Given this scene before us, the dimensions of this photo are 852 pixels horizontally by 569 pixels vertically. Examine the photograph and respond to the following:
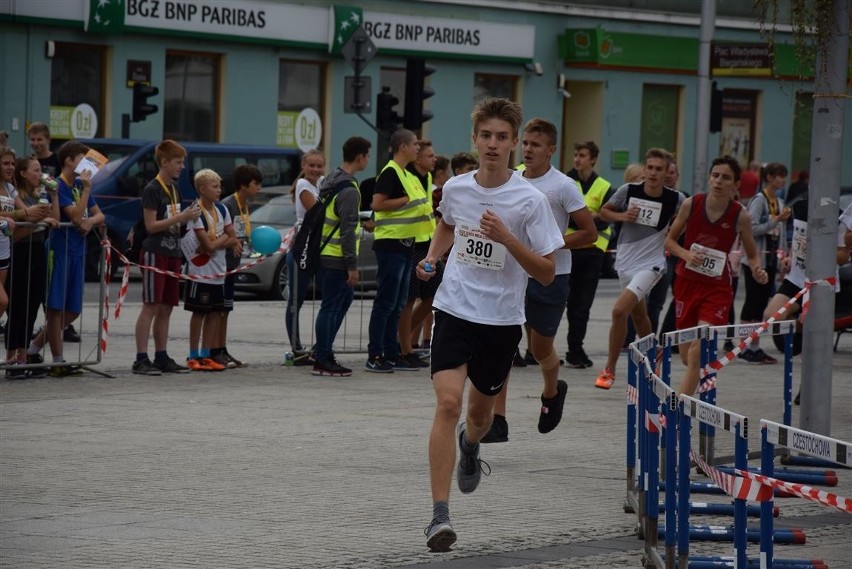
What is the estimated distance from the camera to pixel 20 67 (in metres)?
30.9

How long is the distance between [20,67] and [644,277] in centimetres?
1982

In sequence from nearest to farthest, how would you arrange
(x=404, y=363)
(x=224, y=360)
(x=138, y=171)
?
1. (x=224, y=360)
2. (x=404, y=363)
3. (x=138, y=171)

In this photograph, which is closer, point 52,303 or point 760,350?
point 52,303

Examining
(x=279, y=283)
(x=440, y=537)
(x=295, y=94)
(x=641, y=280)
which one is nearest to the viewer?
(x=440, y=537)

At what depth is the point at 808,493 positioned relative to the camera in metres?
4.90

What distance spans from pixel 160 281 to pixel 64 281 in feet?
2.47

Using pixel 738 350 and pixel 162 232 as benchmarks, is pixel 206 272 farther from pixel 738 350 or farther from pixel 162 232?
pixel 738 350

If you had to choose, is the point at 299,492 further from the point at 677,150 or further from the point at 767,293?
the point at 677,150

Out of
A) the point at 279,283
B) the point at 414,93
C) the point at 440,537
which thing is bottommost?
the point at 279,283

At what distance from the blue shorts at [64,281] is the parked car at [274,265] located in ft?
27.1

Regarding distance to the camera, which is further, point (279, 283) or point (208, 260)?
point (279, 283)

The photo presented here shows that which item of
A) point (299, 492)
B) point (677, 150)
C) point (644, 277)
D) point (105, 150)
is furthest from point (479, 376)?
point (677, 150)

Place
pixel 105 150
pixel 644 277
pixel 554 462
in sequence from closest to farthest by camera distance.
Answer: pixel 554 462 → pixel 644 277 → pixel 105 150

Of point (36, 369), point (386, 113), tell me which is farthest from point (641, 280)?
point (386, 113)
